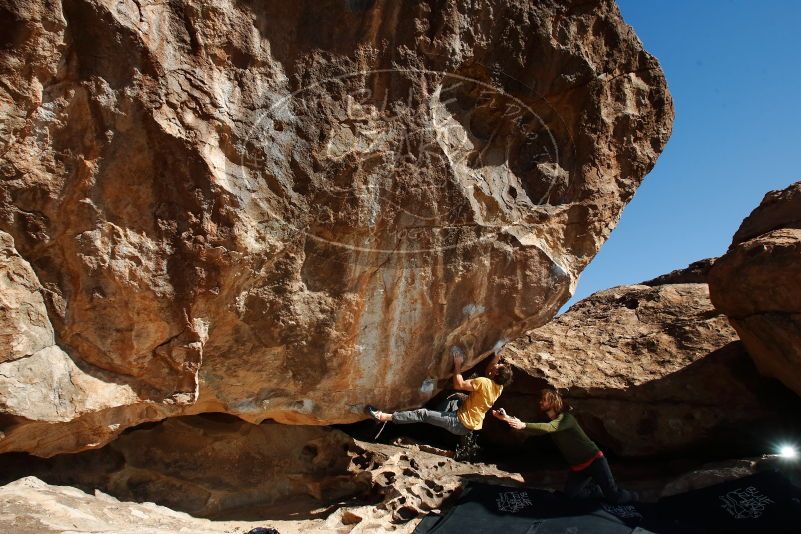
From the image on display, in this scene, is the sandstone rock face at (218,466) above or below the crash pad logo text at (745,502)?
below

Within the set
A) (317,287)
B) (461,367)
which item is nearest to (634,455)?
(461,367)

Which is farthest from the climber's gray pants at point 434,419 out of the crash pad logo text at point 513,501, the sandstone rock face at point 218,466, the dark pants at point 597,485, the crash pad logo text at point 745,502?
the crash pad logo text at point 745,502

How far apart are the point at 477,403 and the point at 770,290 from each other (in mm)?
2592

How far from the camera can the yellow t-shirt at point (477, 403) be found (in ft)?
16.6

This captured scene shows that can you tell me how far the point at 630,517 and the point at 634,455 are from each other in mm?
1469

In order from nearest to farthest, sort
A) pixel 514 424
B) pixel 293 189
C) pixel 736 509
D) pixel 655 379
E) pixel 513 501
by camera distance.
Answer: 1. pixel 293 189
2. pixel 736 509
3. pixel 513 501
4. pixel 514 424
5. pixel 655 379

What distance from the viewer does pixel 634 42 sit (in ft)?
16.0

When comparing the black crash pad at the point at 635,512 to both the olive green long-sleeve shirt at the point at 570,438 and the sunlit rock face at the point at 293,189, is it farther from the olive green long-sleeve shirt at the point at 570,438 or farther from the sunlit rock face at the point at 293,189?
the sunlit rock face at the point at 293,189

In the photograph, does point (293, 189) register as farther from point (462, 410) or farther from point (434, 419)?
point (462, 410)

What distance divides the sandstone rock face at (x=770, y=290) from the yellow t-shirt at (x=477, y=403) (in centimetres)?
234

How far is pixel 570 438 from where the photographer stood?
16.2ft

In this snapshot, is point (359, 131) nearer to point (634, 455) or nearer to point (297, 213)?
point (297, 213)

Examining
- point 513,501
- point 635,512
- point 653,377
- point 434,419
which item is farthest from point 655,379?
point 434,419

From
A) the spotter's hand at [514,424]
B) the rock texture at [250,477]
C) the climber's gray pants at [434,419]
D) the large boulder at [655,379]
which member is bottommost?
the rock texture at [250,477]
